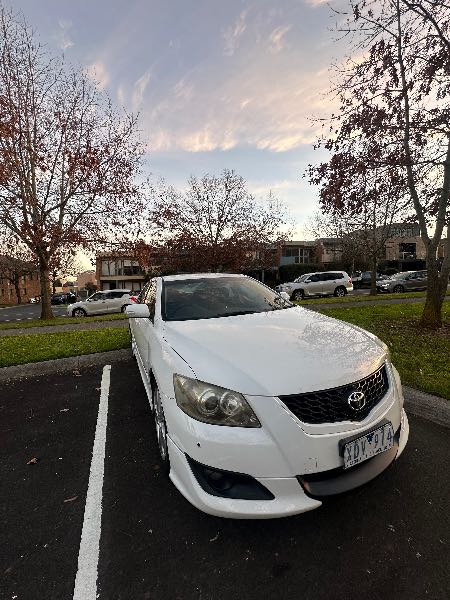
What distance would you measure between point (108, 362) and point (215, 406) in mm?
4730

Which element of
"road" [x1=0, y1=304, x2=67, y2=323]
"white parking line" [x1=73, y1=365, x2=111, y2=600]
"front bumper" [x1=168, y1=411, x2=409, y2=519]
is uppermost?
"front bumper" [x1=168, y1=411, x2=409, y2=519]

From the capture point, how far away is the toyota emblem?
189cm

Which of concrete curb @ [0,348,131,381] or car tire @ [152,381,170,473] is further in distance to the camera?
concrete curb @ [0,348,131,381]

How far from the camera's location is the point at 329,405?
184 cm

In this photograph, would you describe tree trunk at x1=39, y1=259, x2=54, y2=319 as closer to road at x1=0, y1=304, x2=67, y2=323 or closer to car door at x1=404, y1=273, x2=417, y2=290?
road at x1=0, y1=304, x2=67, y2=323

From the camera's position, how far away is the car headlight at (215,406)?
180 centimetres

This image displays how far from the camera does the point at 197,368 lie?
2.01 meters

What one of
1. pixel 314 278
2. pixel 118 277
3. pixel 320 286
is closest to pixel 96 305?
pixel 314 278

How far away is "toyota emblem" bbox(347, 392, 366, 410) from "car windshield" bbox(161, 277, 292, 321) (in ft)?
4.98

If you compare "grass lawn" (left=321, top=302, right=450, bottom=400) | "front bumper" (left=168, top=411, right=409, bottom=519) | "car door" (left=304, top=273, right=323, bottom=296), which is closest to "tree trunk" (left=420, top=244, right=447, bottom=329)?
"grass lawn" (left=321, top=302, right=450, bottom=400)

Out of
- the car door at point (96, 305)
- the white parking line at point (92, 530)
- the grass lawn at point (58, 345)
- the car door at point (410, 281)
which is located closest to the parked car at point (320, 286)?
the car door at point (410, 281)

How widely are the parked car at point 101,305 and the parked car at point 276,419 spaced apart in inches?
709

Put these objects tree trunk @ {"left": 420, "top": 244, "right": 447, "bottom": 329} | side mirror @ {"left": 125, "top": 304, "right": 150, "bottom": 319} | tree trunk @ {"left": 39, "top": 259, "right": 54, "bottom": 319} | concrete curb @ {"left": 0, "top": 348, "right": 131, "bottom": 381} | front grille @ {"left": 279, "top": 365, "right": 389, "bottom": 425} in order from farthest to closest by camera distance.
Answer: tree trunk @ {"left": 39, "top": 259, "right": 54, "bottom": 319}, tree trunk @ {"left": 420, "top": 244, "right": 447, "bottom": 329}, concrete curb @ {"left": 0, "top": 348, "right": 131, "bottom": 381}, side mirror @ {"left": 125, "top": 304, "right": 150, "bottom": 319}, front grille @ {"left": 279, "top": 365, "right": 389, "bottom": 425}

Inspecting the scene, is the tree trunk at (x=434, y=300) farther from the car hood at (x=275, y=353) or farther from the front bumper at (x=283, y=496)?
the front bumper at (x=283, y=496)
